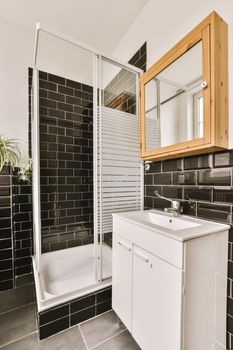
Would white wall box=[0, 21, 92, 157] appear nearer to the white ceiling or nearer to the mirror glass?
the white ceiling

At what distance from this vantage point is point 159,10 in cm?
169

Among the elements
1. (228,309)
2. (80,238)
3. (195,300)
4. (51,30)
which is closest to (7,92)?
(51,30)

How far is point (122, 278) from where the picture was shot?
1310 millimetres

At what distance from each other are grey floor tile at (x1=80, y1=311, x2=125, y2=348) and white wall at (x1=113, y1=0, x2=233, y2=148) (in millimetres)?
1549

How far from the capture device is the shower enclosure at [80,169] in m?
1.56

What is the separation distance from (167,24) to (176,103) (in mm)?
765

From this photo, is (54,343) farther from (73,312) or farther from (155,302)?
(155,302)

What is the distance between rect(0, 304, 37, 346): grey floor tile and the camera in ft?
4.27

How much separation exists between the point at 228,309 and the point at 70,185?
1.97m

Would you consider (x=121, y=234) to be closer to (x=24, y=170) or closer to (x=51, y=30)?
(x=24, y=170)

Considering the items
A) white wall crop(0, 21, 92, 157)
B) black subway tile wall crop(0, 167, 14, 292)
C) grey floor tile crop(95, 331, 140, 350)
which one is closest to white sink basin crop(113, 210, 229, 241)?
grey floor tile crop(95, 331, 140, 350)

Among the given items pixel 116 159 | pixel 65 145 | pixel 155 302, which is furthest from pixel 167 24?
pixel 155 302

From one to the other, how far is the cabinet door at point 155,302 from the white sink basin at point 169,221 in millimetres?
273

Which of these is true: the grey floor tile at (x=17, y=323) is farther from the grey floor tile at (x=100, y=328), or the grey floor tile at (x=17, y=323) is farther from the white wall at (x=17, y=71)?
the white wall at (x=17, y=71)
